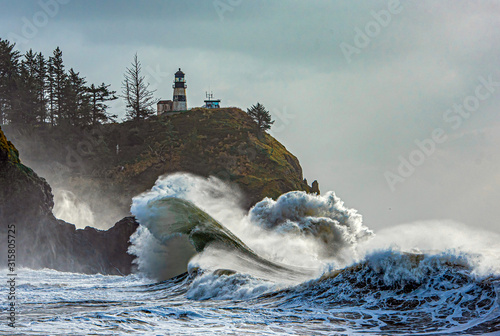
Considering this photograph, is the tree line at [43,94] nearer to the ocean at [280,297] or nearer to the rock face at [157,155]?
the rock face at [157,155]

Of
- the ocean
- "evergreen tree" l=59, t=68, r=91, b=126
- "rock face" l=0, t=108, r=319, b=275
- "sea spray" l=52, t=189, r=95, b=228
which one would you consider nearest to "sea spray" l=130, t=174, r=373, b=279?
the ocean

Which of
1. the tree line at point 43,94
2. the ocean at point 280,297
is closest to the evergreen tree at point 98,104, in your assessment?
the tree line at point 43,94

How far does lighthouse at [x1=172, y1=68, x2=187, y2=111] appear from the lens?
79.3 m

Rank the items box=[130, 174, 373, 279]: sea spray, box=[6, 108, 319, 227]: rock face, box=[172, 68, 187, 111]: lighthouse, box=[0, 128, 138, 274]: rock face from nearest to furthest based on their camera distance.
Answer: box=[130, 174, 373, 279]: sea spray
box=[0, 128, 138, 274]: rock face
box=[6, 108, 319, 227]: rock face
box=[172, 68, 187, 111]: lighthouse

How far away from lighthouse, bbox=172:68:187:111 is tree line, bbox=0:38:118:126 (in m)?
8.42

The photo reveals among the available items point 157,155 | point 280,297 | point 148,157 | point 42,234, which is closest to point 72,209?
point 148,157

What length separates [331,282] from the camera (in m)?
17.1

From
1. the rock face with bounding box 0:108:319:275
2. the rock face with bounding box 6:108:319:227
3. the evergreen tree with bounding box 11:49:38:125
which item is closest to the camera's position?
the rock face with bounding box 6:108:319:227

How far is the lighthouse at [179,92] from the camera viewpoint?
3123 inches

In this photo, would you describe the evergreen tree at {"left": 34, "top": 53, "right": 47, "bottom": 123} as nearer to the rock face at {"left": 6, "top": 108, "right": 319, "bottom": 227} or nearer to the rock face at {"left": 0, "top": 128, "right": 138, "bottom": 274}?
the rock face at {"left": 6, "top": 108, "right": 319, "bottom": 227}

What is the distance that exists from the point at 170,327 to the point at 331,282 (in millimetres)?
4831

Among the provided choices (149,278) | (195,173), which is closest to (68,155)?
(195,173)

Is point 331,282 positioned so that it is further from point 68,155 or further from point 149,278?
point 68,155

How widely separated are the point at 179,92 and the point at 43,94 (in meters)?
16.3
